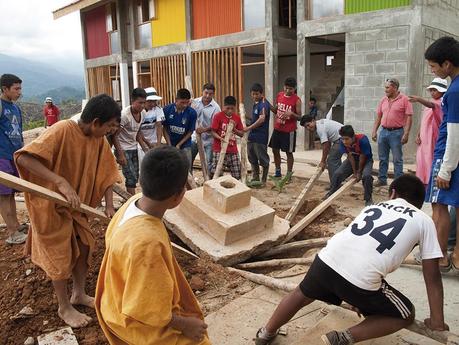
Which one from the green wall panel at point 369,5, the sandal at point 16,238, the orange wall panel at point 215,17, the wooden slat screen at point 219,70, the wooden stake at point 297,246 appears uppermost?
the orange wall panel at point 215,17

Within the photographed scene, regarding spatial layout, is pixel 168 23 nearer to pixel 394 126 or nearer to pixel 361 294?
pixel 394 126

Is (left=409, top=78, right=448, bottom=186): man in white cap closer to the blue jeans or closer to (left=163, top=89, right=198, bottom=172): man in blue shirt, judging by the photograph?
the blue jeans

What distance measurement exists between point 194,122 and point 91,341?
155 inches

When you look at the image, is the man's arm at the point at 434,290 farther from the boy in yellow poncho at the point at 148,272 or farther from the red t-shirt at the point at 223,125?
the red t-shirt at the point at 223,125

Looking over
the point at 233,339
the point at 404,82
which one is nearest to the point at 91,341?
the point at 233,339

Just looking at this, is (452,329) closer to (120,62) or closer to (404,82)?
(404,82)

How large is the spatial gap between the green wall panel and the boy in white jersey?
7213 millimetres

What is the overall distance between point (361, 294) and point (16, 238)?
3592mm

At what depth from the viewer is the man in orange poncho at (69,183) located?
2.58 metres

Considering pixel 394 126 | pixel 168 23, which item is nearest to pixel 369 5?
pixel 394 126

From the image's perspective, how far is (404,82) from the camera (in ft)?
26.9

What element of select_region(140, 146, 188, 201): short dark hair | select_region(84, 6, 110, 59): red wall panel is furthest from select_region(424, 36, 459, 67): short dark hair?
select_region(84, 6, 110, 59): red wall panel

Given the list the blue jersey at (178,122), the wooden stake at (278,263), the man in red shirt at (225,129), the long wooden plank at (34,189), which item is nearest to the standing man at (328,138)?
the man in red shirt at (225,129)

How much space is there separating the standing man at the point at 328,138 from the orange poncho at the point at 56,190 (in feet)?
12.7
